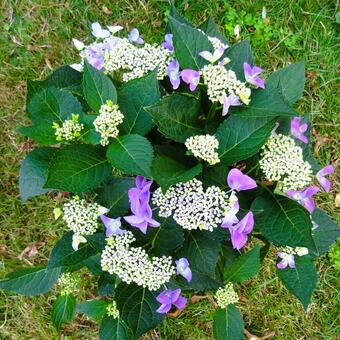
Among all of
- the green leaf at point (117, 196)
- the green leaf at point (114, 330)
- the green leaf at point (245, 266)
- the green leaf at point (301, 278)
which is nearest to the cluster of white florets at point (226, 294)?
the green leaf at point (245, 266)

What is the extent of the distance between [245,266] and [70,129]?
499mm

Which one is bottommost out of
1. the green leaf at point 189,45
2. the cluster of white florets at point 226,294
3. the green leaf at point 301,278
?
the cluster of white florets at point 226,294

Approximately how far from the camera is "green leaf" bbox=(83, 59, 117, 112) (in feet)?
3.28

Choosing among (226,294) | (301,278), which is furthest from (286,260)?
(226,294)

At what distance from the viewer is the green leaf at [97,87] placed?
1.00 metres

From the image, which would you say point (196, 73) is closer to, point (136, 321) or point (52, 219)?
point (136, 321)

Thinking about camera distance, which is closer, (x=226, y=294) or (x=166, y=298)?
(x=166, y=298)

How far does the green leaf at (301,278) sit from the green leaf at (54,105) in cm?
59

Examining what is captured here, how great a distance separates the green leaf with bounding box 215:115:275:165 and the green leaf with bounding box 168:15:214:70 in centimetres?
14

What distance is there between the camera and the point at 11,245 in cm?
209

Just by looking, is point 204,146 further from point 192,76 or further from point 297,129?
point 297,129

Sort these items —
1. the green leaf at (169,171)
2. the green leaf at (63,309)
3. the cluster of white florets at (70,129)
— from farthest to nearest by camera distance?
the green leaf at (63,309) → the cluster of white florets at (70,129) → the green leaf at (169,171)

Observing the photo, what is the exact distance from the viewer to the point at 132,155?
3.14 ft

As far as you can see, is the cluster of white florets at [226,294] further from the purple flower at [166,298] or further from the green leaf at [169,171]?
the green leaf at [169,171]
